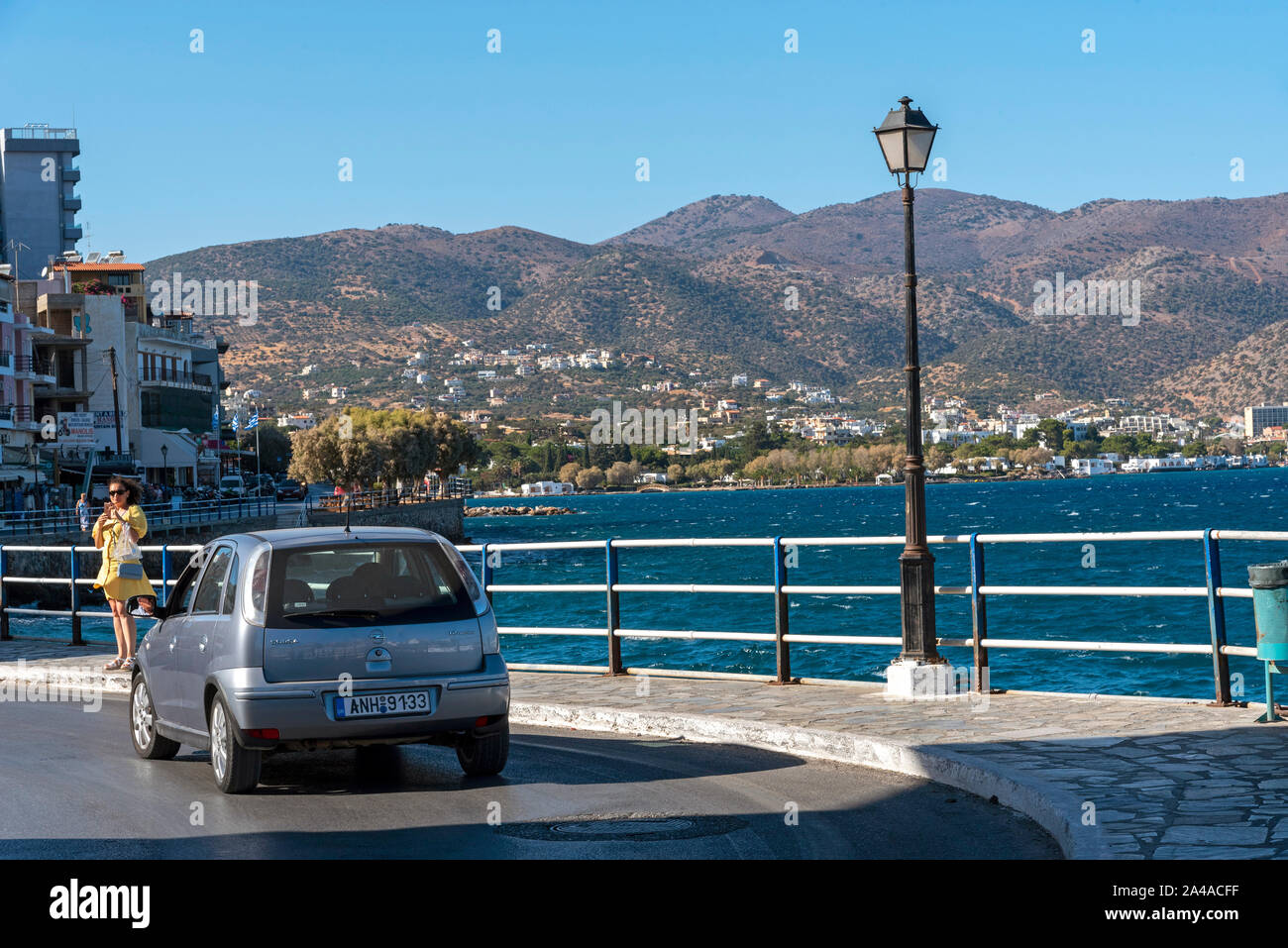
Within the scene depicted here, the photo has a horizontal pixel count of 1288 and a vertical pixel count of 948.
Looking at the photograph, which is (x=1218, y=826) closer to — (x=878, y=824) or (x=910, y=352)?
(x=878, y=824)

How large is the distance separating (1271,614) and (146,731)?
304 inches

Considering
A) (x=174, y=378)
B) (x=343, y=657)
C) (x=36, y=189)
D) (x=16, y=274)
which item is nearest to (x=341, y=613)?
(x=343, y=657)

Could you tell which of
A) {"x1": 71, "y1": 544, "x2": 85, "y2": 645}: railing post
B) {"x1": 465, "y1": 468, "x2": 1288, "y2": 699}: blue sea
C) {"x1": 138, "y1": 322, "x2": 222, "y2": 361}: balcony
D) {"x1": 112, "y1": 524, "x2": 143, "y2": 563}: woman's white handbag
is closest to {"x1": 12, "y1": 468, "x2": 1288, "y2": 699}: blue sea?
{"x1": 465, "y1": 468, "x2": 1288, "y2": 699}: blue sea

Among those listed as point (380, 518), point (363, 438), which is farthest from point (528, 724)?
point (363, 438)

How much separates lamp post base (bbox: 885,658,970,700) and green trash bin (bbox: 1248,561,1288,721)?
8.70ft

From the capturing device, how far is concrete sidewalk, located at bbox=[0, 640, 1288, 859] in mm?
6672

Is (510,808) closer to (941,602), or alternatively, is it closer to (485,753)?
(485,753)

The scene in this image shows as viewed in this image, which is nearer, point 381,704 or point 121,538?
point 381,704

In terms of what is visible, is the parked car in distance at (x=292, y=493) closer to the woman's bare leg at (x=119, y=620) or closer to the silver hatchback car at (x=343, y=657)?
the woman's bare leg at (x=119, y=620)

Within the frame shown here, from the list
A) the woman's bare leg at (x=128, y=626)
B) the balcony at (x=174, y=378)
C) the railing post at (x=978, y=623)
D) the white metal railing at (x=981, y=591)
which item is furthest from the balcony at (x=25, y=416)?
the railing post at (x=978, y=623)

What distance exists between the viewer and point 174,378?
10831 cm

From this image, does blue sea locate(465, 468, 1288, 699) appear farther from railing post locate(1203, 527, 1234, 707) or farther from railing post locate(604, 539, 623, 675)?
railing post locate(1203, 527, 1234, 707)

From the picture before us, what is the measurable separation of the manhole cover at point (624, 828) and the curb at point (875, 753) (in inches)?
59.2
